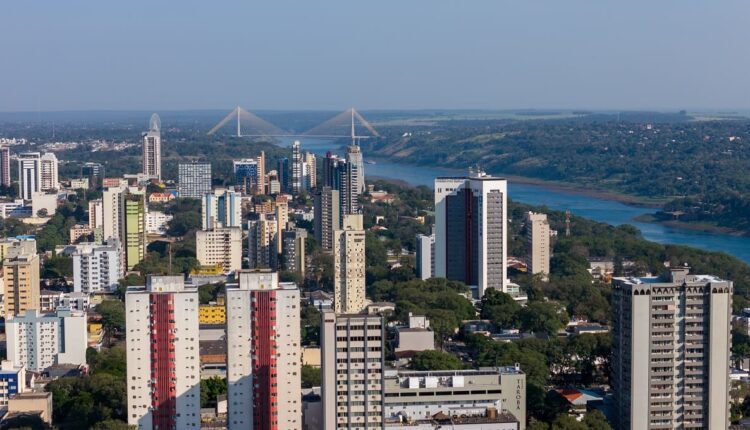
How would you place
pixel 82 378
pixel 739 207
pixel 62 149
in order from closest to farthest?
pixel 82 378 → pixel 739 207 → pixel 62 149

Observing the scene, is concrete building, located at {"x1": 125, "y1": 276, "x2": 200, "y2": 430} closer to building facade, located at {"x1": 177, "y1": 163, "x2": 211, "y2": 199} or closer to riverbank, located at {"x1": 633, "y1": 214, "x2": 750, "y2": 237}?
riverbank, located at {"x1": 633, "y1": 214, "x2": 750, "y2": 237}

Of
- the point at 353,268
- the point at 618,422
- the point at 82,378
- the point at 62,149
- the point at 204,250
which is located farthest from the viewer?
the point at 62,149

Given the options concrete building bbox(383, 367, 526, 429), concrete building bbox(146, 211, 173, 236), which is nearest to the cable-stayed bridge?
concrete building bbox(146, 211, 173, 236)

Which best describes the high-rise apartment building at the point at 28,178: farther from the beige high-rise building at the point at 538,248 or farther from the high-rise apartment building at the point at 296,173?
the beige high-rise building at the point at 538,248

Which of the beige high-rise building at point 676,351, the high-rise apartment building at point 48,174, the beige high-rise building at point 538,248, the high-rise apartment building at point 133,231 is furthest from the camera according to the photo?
the high-rise apartment building at point 48,174

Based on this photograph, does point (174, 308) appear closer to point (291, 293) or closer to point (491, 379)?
point (291, 293)

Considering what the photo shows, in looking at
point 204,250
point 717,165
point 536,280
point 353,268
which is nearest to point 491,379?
point 353,268

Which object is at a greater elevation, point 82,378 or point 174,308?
point 174,308

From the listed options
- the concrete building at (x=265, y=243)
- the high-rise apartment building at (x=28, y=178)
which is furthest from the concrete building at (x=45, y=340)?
the high-rise apartment building at (x=28, y=178)
